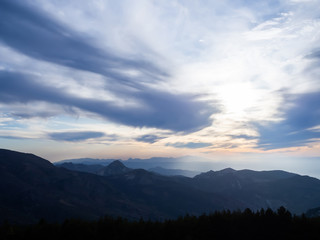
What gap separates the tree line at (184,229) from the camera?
39.2m

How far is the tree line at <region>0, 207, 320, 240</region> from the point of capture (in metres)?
39.2

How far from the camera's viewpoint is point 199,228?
4306 centimetres

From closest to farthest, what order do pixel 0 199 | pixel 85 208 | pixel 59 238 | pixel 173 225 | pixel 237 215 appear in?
pixel 59 238 < pixel 173 225 < pixel 237 215 < pixel 0 199 < pixel 85 208

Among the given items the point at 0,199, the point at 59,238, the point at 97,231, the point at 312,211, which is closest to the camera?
the point at 59,238

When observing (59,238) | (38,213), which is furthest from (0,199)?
(59,238)

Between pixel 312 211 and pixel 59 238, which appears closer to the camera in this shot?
pixel 59 238

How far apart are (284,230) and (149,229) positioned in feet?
84.7

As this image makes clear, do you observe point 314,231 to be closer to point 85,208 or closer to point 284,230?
point 284,230

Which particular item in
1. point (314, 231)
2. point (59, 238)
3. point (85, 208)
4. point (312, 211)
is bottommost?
point (85, 208)

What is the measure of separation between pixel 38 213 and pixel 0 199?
3203 cm

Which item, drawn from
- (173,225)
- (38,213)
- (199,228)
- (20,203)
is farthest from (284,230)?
(20,203)

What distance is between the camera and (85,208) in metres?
196

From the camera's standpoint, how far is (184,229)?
42594mm

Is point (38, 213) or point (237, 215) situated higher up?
point (237, 215)
